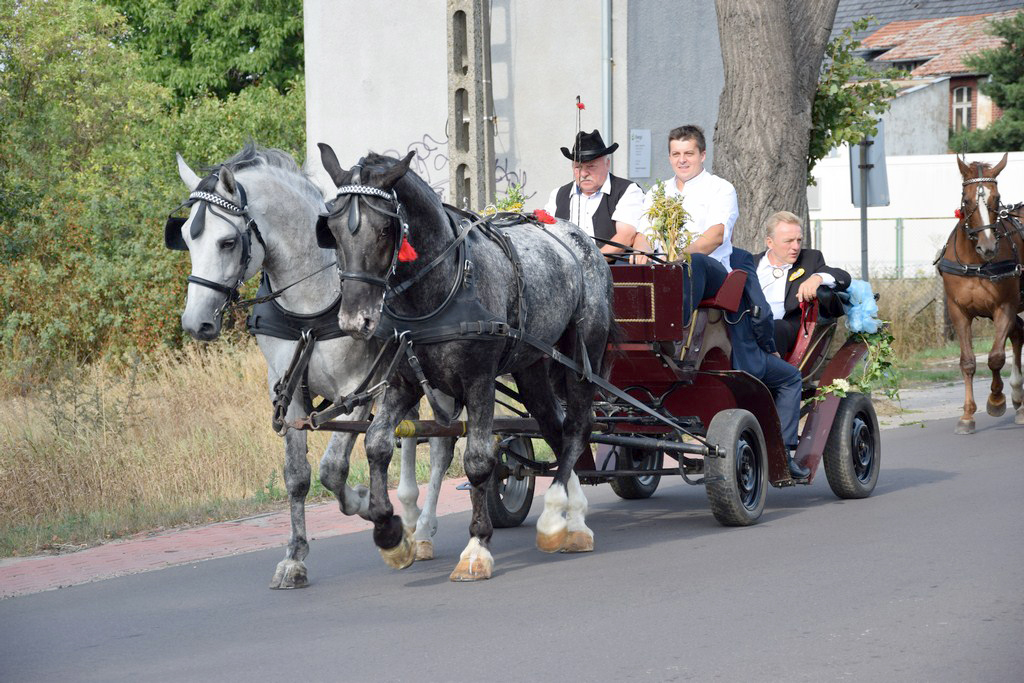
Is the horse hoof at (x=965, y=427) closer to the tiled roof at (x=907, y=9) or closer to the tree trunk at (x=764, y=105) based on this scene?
the tree trunk at (x=764, y=105)

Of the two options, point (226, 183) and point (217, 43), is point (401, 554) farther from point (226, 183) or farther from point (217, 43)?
point (217, 43)

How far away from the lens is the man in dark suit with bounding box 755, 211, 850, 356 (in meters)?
8.92

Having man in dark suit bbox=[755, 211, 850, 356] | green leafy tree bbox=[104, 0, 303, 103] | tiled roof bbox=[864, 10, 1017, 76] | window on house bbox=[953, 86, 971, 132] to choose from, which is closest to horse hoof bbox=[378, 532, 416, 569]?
man in dark suit bbox=[755, 211, 850, 356]

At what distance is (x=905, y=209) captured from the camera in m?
34.6

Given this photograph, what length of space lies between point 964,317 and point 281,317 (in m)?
8.55

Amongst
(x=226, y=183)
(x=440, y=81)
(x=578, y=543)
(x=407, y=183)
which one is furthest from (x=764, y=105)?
(x=226, y=183)

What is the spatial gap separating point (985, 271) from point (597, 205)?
5474 millimetres

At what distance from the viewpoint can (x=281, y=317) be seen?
6.68 m

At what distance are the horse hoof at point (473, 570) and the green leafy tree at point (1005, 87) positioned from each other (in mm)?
33478

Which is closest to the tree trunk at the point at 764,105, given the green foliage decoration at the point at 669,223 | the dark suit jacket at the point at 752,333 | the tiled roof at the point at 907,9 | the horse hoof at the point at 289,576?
the dark suit jacket at the point at 752,333

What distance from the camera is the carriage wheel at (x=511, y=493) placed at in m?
8.14

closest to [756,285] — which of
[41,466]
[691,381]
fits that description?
[691,381]

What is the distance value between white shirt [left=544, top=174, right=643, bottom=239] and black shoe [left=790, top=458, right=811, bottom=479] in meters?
1.82

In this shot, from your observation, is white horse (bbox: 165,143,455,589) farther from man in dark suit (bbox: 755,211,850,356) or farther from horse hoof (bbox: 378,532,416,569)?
man in dark suit (bbox: 755,211,850,356)
